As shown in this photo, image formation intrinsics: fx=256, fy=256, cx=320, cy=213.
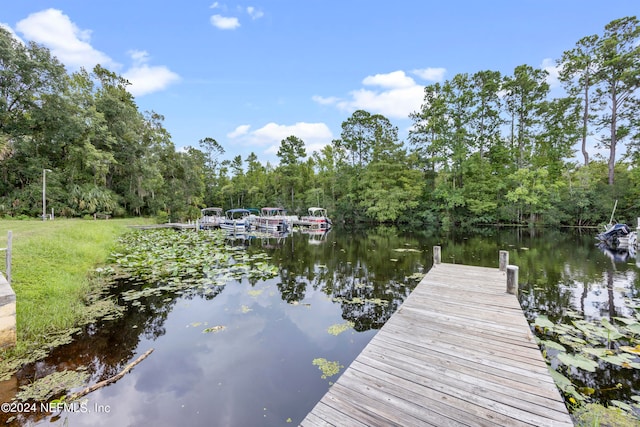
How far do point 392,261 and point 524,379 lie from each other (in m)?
7.26

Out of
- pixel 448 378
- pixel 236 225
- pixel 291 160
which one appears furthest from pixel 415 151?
pixel 448 378

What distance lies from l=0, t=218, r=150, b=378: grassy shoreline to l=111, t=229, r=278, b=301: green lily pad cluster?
2.75 feet

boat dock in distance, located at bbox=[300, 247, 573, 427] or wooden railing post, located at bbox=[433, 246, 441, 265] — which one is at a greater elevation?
wooden railing post, located at bbox=[433, 246, 441, 265]

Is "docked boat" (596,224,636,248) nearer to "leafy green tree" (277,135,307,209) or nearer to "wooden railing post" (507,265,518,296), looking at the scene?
"wooden railing post" (507,265,518,296)

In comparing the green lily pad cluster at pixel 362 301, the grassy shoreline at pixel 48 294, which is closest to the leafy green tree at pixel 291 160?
the grassy shoreline at pixel 48 294

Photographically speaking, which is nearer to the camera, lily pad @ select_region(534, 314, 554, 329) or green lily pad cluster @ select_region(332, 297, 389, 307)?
lily pad @ select_region(534, 314, 554, 329)

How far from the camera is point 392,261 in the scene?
31.1 ft

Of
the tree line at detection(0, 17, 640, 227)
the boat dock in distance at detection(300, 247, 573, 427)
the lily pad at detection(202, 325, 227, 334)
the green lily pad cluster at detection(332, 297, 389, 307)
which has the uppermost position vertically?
the tree line at detection(0, 17, 640, 227)

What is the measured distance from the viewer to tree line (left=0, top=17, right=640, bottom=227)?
16328 mm

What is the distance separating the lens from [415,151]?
25766 mm

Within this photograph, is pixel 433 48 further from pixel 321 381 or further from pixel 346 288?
pixel 321 381

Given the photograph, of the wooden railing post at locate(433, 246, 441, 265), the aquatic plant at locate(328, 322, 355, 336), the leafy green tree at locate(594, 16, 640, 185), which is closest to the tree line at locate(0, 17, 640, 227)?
the leafy green tree at locate(594, 16, 640, 185)

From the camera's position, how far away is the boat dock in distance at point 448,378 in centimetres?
188

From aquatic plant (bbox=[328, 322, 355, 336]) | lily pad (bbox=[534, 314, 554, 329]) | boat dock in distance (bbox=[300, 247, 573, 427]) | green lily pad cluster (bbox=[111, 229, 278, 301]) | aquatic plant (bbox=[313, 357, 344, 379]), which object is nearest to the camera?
boat dock in distance (bbox=[300, 247, 573, 427])
